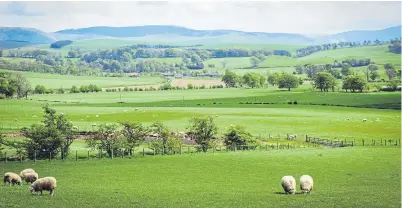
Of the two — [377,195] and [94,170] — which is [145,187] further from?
[377,195]

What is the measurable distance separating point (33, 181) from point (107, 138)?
22.0m

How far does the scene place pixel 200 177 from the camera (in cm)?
4412

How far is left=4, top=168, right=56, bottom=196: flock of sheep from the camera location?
112ft

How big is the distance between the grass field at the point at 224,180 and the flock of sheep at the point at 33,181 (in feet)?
2.64

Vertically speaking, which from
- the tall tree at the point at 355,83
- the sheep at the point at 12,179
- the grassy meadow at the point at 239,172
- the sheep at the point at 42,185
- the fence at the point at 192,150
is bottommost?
the fence at the point at 192,150

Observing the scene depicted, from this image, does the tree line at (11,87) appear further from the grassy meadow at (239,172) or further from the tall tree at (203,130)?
the tall tree at (203,130)

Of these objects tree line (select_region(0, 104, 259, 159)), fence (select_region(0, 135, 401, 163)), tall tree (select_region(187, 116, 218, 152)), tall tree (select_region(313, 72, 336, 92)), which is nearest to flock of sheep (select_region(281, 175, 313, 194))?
fence (select_region(0, 135, 401, 163))

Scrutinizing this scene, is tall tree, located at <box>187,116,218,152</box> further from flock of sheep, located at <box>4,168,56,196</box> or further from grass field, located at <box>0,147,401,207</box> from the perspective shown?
flock of sheep, located at <box>4,168,56,196</box>

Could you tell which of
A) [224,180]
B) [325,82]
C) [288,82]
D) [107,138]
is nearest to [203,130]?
[107,138]

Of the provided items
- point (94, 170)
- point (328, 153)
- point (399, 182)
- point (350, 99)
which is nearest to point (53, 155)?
point (94, 170)

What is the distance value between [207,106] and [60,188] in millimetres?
90043

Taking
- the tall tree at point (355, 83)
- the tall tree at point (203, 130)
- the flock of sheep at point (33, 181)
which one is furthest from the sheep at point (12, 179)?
the tall tree at point (355, 83)

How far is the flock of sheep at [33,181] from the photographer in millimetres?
34188

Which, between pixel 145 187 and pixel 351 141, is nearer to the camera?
pixel 145 187
